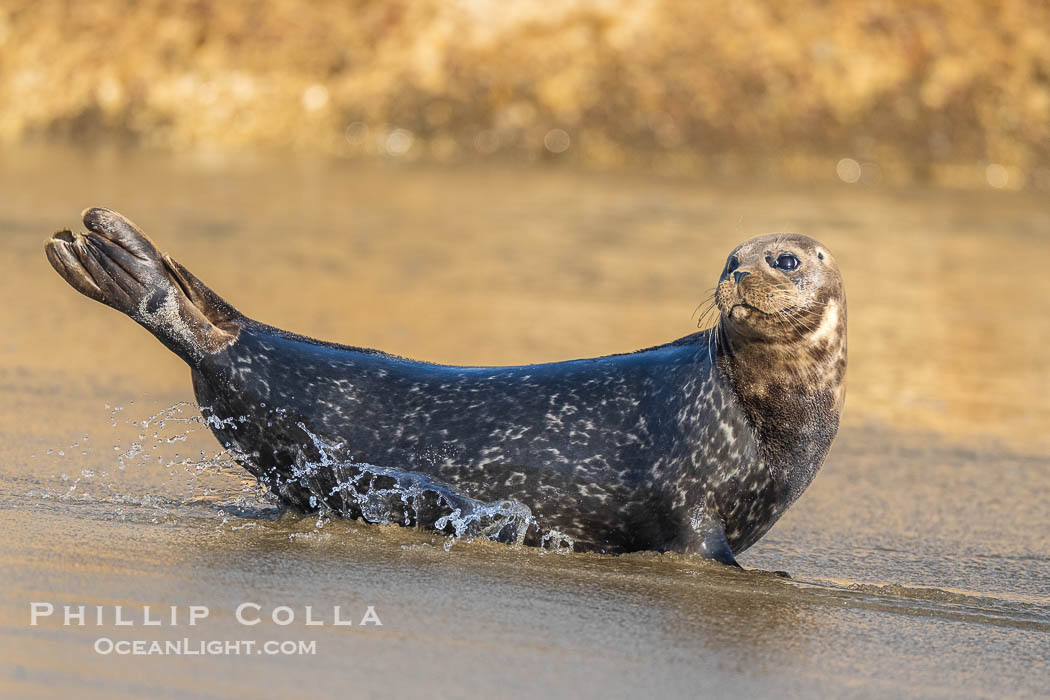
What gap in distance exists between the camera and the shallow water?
3729mm

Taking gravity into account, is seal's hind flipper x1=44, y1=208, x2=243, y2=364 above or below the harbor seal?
above

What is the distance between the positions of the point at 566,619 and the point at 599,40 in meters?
16.4

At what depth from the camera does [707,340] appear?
510 centimetres

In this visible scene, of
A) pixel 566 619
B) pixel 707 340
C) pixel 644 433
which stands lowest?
pixel 566 619

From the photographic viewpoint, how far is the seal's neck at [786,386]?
487 centimetres

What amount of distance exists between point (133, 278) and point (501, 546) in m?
1.47

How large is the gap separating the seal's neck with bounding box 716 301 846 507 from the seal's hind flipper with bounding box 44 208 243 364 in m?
1.70

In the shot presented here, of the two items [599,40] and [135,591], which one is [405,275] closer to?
[135,591]

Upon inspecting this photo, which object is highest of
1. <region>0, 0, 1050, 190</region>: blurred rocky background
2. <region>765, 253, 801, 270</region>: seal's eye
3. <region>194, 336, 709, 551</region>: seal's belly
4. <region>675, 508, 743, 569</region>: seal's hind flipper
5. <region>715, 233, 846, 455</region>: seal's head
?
<region>0, 0, 1050, 190</region>: blurred rocky background

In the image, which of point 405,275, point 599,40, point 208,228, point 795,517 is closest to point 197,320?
point 795,517

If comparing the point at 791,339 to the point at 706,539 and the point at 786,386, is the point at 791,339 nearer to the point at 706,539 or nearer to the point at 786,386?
the point at 786,386

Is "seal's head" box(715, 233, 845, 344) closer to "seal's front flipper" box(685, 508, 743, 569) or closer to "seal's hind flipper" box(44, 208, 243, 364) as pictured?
"seal's front flipper" box(685, 508, 743, 569)

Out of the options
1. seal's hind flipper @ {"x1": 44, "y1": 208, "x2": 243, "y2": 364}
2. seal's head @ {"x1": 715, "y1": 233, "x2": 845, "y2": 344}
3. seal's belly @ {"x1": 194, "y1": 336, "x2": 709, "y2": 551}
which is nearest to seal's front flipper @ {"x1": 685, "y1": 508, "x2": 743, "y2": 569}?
seal's belly @ {"x1": 194, "y1": 336, "x2": 709, "y2": 551}

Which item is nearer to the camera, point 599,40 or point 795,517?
point 795,517
